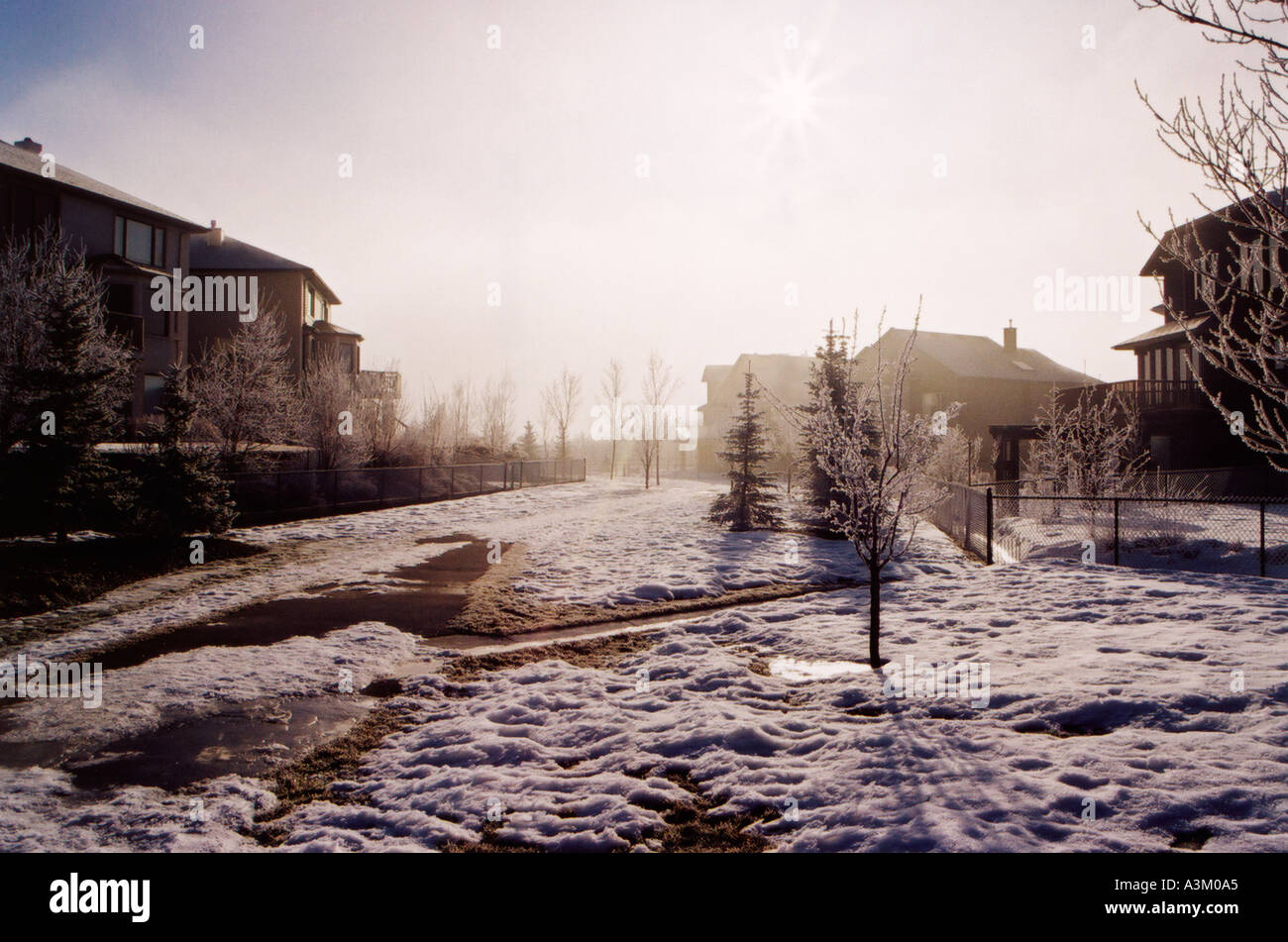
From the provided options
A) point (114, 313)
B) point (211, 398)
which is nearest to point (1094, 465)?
point (211, 398)

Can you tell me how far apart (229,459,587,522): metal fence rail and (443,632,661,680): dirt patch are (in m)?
12.1

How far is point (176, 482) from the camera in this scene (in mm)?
14461

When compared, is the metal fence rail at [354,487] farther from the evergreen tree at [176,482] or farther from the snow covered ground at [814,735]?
the snow covered ground at [814,735]

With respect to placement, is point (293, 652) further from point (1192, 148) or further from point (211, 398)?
point (211, 398)

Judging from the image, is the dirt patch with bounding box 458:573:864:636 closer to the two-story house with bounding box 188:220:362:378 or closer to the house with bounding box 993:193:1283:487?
the house with bounding box 993:193:1283:487

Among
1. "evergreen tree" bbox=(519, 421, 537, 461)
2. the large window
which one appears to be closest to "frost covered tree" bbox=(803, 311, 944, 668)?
the large window

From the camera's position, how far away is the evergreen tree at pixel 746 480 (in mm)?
20688

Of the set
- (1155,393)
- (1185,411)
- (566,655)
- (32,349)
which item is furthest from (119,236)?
(1185,411)

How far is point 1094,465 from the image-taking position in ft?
57.6

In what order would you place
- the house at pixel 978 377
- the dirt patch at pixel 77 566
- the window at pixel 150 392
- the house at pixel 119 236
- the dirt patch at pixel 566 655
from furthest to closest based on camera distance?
1. the house at pixel 978 377
2. the window at pixel 150 392
3. the house at pixel 119 236
4. the dirt patch at pixel 77 566
5. the dirt patch at pixel 566 655

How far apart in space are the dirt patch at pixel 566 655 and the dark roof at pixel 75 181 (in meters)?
27.7

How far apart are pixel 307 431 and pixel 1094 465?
26.8 metres

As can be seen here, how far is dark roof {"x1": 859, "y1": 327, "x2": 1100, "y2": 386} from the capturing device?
48.6 meters

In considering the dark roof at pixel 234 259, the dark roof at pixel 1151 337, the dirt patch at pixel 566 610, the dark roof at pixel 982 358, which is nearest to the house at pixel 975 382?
the dark roof at pixel 982 358
